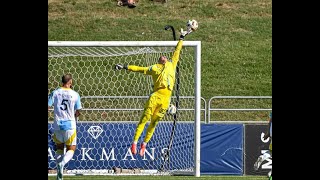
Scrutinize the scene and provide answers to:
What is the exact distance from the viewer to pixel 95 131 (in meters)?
17.1

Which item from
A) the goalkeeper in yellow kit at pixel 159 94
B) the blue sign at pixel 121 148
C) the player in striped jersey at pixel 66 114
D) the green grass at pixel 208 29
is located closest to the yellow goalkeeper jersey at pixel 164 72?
the goalkeeper in yellow kit at pixel 159 94

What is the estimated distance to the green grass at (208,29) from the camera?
81.0 feet

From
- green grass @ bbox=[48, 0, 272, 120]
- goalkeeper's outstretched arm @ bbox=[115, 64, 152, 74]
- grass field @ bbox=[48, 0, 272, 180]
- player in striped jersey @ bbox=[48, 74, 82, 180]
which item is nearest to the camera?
player in striped jersey @ bbox=[48, 74, 82, 180]

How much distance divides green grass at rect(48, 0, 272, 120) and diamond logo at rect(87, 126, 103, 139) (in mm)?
7004

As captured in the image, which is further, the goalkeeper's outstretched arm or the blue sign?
the blue sign

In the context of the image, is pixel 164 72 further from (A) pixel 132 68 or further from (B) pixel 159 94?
(A) pixel 132 68

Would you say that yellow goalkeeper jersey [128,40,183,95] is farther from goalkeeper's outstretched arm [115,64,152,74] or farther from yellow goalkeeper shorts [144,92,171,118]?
yellow goalkeeper shorts [144,92,171,118]

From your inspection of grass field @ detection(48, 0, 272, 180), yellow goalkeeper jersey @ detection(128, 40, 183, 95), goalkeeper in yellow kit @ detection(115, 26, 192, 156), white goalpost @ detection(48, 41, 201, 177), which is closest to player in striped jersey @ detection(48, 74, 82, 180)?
yellow goalkeeper jersey @ detection(128, 40, 183, 95)

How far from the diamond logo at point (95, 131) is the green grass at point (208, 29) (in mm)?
7004

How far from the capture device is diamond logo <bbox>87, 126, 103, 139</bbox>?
55.9 feet

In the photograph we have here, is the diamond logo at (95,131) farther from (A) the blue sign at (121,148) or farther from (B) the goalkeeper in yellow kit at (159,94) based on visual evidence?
(B) the goalkeeper in yellow kit at (159,94)

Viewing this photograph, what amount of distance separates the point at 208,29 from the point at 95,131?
38.1 feet

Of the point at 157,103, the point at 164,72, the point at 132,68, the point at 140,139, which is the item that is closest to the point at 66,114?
the point at 132,68

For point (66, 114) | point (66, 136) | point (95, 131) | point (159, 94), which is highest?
point (159, 94)
